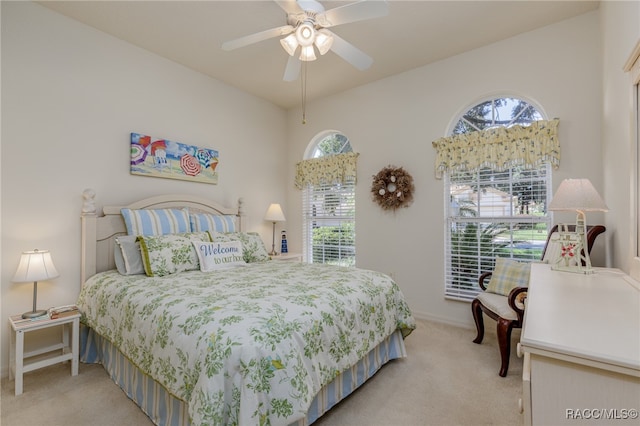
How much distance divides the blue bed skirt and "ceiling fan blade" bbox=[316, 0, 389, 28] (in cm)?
233

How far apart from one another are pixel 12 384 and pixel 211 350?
2.10 meters

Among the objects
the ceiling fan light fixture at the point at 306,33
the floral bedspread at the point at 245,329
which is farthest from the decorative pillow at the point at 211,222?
the ceiling fan light fixture at the point at 306,33

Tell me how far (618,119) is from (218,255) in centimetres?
325

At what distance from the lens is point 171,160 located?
3.33m

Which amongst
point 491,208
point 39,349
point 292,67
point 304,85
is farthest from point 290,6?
point 39,349

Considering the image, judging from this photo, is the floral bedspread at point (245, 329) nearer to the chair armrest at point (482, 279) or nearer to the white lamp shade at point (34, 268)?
the white lamp shade at point (34, 268)

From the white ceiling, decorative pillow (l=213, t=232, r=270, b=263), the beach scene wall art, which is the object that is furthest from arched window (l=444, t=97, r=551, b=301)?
the beach scene wall art

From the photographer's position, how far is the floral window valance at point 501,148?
2.76 meters

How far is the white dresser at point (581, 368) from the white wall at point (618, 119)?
123 centimetres

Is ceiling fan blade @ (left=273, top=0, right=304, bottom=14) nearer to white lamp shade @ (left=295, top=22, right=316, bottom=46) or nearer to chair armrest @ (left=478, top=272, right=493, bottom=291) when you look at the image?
white lamp shade @ (left=295, top=22, right=316, bottom=46)

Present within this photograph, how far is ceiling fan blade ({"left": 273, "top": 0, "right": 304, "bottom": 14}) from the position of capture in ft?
6.62

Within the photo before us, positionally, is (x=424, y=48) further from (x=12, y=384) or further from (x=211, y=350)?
(x=12, y=384)

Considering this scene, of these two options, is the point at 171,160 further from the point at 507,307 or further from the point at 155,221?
the point at 507,307

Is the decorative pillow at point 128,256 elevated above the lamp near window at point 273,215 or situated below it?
below
